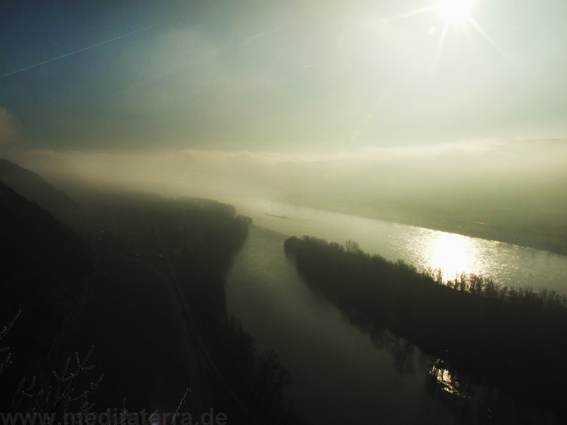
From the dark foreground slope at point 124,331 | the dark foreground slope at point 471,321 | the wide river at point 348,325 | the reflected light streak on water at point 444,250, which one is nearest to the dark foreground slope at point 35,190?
the dark foreground slope at point 124,331

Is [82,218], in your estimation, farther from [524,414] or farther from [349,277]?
[524,414]

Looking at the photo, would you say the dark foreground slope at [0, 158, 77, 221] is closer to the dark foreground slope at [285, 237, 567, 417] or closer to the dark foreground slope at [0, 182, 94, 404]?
the dark foreground slope at [0, 182, 94, 404]

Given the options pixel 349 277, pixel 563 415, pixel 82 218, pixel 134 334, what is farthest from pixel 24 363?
pixel 82 218

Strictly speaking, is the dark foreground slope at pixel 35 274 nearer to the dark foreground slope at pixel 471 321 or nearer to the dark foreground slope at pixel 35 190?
the dark foreground slope at pixel 471 321

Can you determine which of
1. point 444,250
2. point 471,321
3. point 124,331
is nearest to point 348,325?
point 471,321

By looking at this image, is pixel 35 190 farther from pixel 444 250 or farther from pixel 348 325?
pixel 444 250

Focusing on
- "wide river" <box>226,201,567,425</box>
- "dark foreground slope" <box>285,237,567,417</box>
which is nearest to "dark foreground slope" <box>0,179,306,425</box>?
"wide river" <box>226,201,567,425</box>

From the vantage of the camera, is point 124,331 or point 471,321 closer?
point 124,331
